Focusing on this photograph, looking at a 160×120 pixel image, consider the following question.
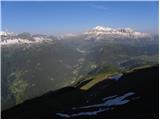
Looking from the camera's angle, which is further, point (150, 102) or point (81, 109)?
point (81, 109)

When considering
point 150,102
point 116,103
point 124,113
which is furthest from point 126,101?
point 124,113

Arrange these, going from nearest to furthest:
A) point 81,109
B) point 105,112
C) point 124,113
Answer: point 124,113 → point 105,112 → point 81,109

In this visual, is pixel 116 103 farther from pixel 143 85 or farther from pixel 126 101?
pixel 143 85

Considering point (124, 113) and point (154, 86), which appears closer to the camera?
point (124, 113)

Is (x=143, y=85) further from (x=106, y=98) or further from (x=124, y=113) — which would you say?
(x=124, y=113)

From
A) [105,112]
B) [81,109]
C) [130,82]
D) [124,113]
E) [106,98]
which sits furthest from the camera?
[130,82]

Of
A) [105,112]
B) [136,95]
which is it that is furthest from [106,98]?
[105,112]

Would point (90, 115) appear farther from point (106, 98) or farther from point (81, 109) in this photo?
point (106, 98)

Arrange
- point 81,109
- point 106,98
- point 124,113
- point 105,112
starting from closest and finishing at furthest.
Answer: point 124,113 < point 105,112 < point 81,109 < point 106,98

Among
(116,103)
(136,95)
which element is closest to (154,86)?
(136,95)
